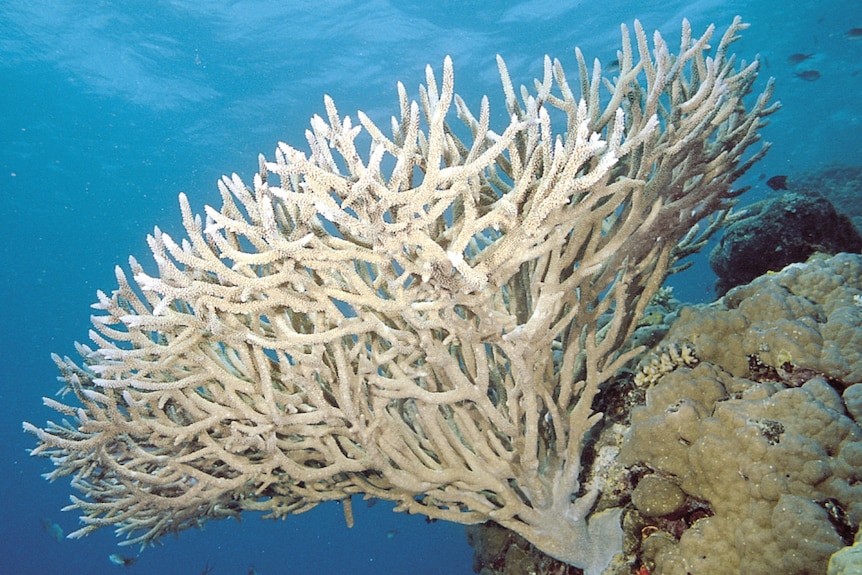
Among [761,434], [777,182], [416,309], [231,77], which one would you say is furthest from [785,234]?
[231,77]

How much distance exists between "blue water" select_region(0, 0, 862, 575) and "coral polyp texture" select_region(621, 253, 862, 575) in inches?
400

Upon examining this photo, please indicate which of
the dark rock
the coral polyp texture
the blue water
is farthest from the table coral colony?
the blue water

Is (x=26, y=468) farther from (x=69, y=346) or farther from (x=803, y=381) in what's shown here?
(x=803, y=381)

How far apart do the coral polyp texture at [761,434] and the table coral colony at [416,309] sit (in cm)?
51

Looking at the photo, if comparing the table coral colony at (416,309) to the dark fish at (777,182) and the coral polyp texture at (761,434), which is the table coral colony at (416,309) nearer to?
the coral polyp texture at (761,434)

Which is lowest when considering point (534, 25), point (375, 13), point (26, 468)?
point (26, 468)

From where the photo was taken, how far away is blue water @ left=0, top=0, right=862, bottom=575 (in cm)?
2327

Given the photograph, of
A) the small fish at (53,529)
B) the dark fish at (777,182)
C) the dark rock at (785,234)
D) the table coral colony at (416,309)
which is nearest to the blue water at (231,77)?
the dark fish at (777,182)

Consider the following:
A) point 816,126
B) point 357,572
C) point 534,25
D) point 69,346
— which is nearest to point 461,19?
point 534,25

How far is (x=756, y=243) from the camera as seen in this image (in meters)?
6.37

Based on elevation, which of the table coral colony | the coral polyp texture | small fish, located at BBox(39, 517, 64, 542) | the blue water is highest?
the blue water

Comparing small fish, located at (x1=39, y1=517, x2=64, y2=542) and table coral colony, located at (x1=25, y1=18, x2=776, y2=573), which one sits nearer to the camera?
table coral colony, located at (x1=25, y1=18, x2=776, y2=573)

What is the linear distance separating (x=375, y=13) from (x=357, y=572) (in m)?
60.5

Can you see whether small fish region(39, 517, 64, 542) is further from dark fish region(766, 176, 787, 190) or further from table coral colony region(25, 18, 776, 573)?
dark fish region(766, 176, 787, 190)
